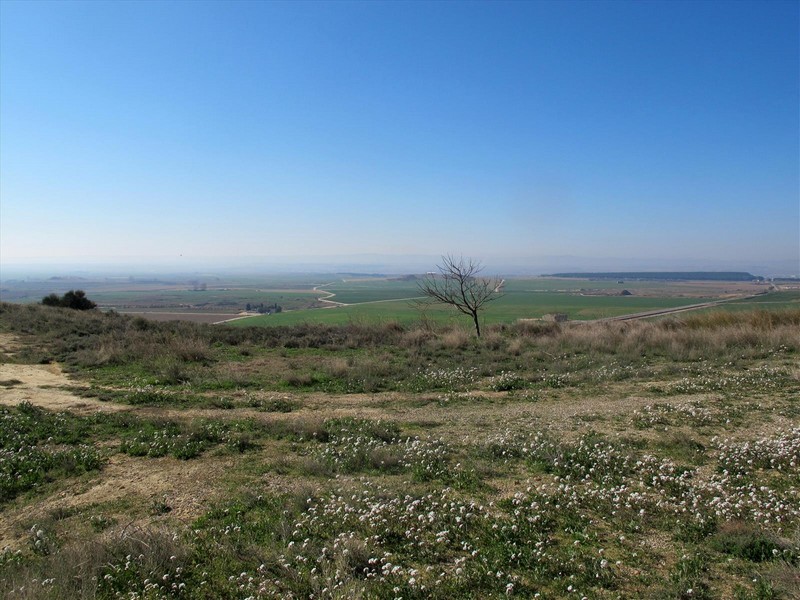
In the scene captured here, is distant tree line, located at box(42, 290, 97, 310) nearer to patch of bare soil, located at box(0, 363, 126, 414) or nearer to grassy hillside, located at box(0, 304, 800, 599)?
patch of bare soil, located at box(0, 363, 126, 414)

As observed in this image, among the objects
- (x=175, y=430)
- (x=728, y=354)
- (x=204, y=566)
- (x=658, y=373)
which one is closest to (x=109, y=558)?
(x=204, y=566)

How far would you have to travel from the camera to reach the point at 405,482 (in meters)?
7.25

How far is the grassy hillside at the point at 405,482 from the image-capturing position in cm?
472

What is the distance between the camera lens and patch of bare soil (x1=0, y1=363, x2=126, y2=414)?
12.3 metres

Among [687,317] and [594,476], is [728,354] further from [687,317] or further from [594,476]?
[594,476]

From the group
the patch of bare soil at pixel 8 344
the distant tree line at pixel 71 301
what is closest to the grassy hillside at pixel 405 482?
the patch of bare soil at pixel 8 344

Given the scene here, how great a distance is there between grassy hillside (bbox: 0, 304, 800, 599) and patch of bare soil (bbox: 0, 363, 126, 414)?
0.36 ft

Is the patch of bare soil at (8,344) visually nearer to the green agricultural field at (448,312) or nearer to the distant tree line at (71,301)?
the green agricultural field at (448,312)

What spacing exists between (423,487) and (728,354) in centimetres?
1538

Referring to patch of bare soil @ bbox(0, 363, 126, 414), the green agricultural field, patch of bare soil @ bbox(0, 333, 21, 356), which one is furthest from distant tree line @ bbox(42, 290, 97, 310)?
patch of bare soil @ bbox(0, 363, 126, 414)

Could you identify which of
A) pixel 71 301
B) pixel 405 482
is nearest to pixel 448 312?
pixel 71 301

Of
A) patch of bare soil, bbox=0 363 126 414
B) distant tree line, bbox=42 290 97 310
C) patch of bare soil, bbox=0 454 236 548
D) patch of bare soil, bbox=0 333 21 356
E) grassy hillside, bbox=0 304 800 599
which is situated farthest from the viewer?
distant tree line, bbox=42 290 97 310

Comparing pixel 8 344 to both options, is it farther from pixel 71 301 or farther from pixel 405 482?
pixel 405 482

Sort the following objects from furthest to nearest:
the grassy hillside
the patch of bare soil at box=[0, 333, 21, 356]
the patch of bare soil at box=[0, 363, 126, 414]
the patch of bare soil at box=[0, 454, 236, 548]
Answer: the patch of bare soil at box=[0, 333, 21, 356] < the patch of bare soil at box=[0, 363, 126, 414] < the patch of bare soil at box=[0, 454, 236, 548] < the grassy hillside
